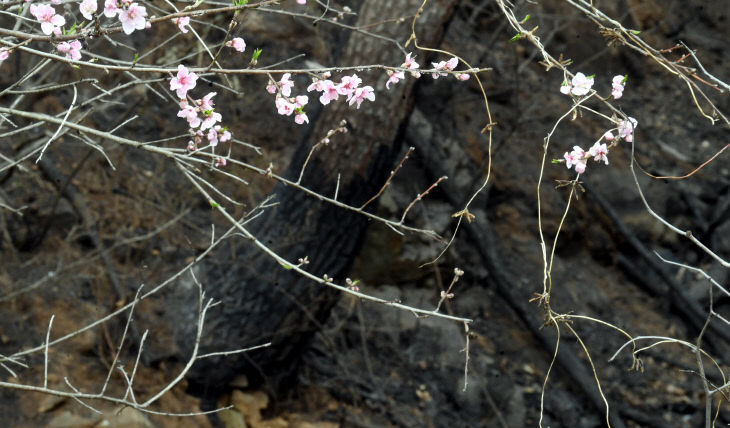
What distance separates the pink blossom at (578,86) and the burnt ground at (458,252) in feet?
5.68

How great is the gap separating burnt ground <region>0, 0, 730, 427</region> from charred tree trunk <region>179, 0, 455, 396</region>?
165 mm

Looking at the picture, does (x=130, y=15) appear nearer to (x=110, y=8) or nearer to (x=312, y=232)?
(x=110, y=8)

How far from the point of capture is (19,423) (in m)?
3.42

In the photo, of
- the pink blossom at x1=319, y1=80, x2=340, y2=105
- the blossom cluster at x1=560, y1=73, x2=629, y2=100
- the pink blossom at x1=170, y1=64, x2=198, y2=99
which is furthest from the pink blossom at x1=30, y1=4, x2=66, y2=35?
the blossom cluster at x1=560, y1=73, x2=629, y2=100

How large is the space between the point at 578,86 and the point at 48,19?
126 cm

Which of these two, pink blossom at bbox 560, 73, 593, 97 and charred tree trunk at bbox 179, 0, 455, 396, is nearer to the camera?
pink blossom at bbox 560, 73, 593, 97

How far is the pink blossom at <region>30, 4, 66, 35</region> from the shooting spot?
5.26ft

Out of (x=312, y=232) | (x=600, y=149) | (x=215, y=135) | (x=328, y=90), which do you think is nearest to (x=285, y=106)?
(x=328, y=90)

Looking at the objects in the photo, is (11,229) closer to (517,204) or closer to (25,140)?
(25,140)

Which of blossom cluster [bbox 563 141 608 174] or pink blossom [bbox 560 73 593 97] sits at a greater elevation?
pink blossom [bbox 560 73 593 97]

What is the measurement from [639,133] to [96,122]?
15.1 feet

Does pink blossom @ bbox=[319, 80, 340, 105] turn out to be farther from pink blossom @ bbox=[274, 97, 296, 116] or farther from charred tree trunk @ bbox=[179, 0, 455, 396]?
charred tree trunk @ bbox=[179, 0, 455, 396]

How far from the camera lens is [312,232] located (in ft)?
11.9

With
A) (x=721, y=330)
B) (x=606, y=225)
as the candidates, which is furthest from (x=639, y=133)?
(x=721, y=330)
